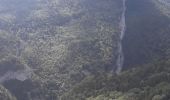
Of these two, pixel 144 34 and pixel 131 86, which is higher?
pixel 131 86

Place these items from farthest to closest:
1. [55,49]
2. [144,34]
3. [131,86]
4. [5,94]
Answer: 1. [144,34]
2. [55,49]
3. [5,94]
4. [131,86]

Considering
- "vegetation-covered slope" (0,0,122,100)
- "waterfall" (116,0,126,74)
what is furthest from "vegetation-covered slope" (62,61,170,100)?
"waterfall" (116,0,126,74)

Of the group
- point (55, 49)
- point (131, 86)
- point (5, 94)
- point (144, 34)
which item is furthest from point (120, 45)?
point (131, 86)

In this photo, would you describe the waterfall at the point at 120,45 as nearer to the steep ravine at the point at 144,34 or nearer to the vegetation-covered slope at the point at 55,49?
the steep ravine at the point at 144,34

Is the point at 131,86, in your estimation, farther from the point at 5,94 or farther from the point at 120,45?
the point at 120,45

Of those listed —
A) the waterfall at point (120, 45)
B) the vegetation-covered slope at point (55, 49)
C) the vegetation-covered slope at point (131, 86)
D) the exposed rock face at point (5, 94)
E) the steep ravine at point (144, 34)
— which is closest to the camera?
the vegetation-covered slope at point (131, 86)

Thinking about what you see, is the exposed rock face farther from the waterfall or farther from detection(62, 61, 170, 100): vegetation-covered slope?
the waterfall

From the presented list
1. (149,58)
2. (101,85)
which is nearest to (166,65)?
(101,85)

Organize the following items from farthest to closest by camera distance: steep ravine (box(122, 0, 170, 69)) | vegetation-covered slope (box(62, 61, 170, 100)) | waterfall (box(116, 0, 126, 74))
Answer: steep ravine (box(122, 0, 170, 69))
waterfall (box(116, 0, 126, 74))
vegetation-covered slope (box(62, 61, 170, 100))

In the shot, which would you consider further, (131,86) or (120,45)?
(120,45)

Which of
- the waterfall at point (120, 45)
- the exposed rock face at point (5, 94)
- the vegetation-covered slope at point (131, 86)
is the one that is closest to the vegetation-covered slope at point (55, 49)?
the waterfall at point (120, 45)

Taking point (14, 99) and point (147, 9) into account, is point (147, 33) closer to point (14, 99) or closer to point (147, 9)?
point (147, 9)
